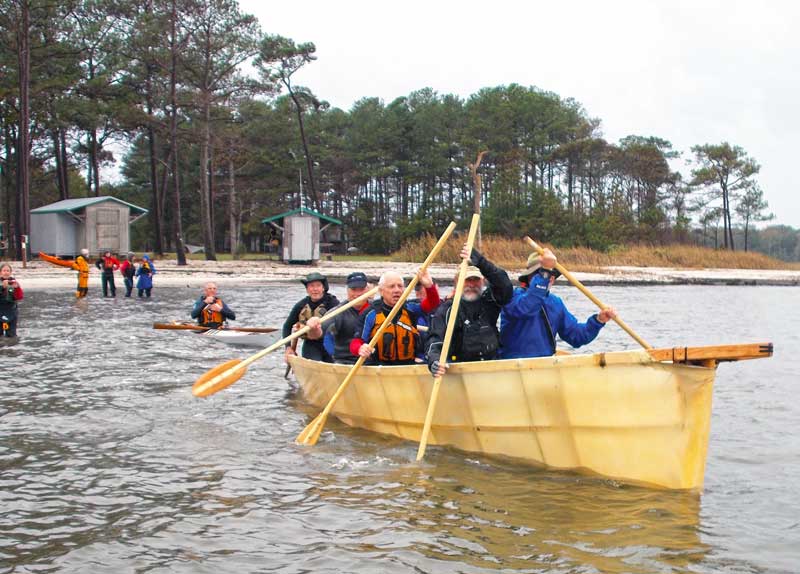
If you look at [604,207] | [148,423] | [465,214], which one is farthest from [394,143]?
[148,423]

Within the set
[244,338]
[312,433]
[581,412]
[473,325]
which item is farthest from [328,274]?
[581,412]

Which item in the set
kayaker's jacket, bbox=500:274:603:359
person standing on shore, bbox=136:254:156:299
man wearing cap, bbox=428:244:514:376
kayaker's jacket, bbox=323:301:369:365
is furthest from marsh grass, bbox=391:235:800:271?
man wearing cap, bbox=428:244:514:376

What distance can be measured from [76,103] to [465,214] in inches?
1229

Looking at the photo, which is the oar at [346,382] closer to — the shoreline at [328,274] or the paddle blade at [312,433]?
the paddle blade at [312,433]

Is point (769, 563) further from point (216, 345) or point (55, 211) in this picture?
point (55, 211)

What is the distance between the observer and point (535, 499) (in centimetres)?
691

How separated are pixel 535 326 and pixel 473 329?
569 mm

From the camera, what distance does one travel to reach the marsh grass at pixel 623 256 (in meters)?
40.2

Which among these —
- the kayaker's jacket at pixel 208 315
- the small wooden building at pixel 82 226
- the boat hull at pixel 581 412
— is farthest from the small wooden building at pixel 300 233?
the boat hull at pixel 581 412

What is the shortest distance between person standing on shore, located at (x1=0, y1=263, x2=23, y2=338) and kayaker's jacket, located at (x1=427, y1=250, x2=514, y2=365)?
32.4ft

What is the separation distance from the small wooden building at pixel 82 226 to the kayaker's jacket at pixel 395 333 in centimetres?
3513

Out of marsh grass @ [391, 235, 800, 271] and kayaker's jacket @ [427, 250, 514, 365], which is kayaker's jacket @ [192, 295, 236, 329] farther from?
marsh grass @ [391, 235, 800, 271]

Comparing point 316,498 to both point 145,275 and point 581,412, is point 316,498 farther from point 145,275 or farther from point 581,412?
point 145,275

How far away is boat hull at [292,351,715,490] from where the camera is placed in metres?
6.44
